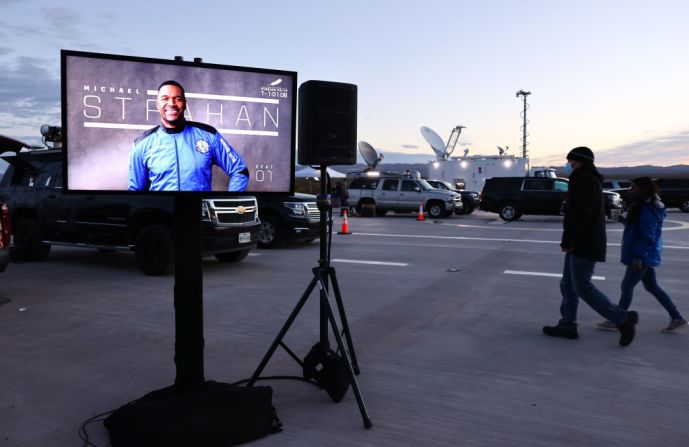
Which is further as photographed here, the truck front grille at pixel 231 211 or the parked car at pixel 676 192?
the parked car at pixel 676 192

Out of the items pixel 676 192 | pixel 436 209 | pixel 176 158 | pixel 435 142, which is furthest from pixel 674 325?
pixel 435 142

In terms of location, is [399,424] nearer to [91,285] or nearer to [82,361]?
[82,361]

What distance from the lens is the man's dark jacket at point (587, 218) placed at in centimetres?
541

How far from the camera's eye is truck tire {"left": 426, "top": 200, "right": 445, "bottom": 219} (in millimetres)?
24938

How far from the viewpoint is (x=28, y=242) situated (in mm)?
11039

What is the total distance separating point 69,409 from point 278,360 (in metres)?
1.71

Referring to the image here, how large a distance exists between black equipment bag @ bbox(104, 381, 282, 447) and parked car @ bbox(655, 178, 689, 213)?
2982 cm

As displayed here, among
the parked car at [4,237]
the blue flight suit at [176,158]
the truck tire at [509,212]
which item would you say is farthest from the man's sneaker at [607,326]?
the truck tire at [509,212]

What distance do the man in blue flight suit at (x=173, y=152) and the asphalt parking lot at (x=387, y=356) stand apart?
62.5 inches

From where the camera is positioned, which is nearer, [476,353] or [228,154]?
[228,154]

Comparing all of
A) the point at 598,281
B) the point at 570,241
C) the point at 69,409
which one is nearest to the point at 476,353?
the point at 570,241

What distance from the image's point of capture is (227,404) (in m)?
3.59

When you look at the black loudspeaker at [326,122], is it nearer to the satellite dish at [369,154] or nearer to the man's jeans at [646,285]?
the man's jeans at [646,285]

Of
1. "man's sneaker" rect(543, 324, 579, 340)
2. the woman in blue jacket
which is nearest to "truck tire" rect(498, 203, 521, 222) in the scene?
the woman in blue jacket
